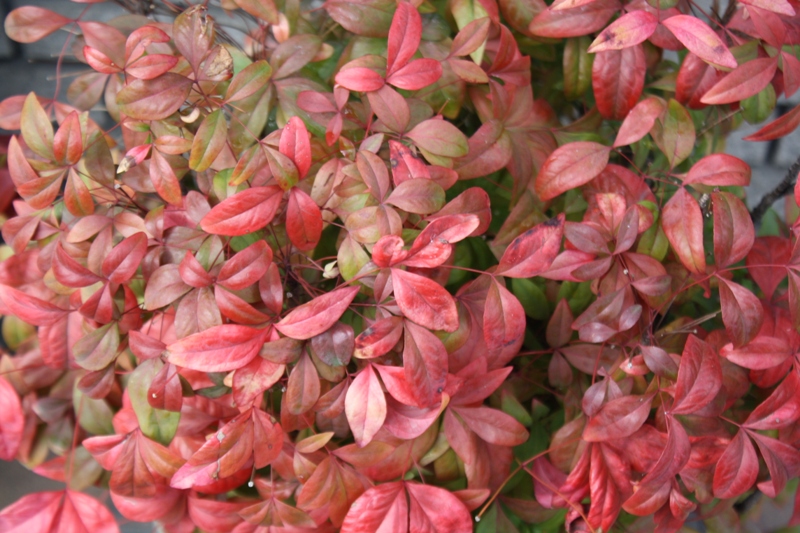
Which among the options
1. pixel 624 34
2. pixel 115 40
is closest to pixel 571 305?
pixel 624 34

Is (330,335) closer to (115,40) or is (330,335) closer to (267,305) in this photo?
(267,305)

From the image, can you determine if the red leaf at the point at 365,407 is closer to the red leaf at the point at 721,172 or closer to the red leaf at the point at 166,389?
the red leaf at the point at 166,389

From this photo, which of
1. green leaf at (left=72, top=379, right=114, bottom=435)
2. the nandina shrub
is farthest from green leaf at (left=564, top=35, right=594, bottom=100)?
green leaf at (left=72, top=379, right=114, bottom=435)

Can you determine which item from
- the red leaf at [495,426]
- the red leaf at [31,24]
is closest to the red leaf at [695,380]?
the red leaf at [495,426]

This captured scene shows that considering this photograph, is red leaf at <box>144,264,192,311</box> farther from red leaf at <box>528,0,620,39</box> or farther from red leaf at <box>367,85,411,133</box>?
red leaf at <box>528,0,620,39</box>

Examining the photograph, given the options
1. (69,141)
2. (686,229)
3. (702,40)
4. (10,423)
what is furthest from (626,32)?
(10,423)

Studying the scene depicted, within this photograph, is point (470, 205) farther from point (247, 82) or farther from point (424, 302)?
point (247, 82)

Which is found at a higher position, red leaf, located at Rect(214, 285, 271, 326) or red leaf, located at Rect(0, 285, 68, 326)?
red leaf, located at Rect(214, 285, 271, 326)

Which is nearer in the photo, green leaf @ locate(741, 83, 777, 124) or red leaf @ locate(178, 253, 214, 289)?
red leaf @ locate(178, 253, 214, 289)
